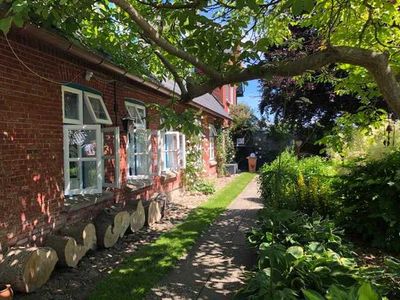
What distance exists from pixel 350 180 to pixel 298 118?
555 inches

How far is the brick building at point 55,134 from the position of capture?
581cm

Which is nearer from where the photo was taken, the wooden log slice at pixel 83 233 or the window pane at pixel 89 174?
the wooden log slice at pixel 83 233

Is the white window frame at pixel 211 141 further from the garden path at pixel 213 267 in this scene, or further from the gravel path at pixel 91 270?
the garden path at pixel 213 267

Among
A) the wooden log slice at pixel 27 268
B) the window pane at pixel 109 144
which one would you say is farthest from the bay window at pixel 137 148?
the wooden log slice at pixel 27 268

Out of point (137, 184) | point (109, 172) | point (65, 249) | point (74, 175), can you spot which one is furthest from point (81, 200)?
point (137, 184)

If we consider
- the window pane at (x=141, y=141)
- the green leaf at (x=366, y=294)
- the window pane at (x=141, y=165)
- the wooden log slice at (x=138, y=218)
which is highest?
the window pane at (x=141, y=141)

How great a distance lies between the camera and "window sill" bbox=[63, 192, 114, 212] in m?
7.16

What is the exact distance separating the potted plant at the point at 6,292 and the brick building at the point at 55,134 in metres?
0.84

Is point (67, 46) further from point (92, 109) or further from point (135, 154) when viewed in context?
point (135, 154)

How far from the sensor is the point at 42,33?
5695mm

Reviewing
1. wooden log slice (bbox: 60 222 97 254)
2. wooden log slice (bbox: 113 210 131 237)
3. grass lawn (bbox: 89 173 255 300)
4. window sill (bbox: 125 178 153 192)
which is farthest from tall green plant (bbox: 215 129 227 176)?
wooden log slice (bbox: 60 222 97 254)

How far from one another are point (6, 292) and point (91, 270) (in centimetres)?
162

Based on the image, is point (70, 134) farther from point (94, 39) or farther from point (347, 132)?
point (347, 132)

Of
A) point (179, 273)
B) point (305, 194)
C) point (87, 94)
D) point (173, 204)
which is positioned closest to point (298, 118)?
point (173, 204)
